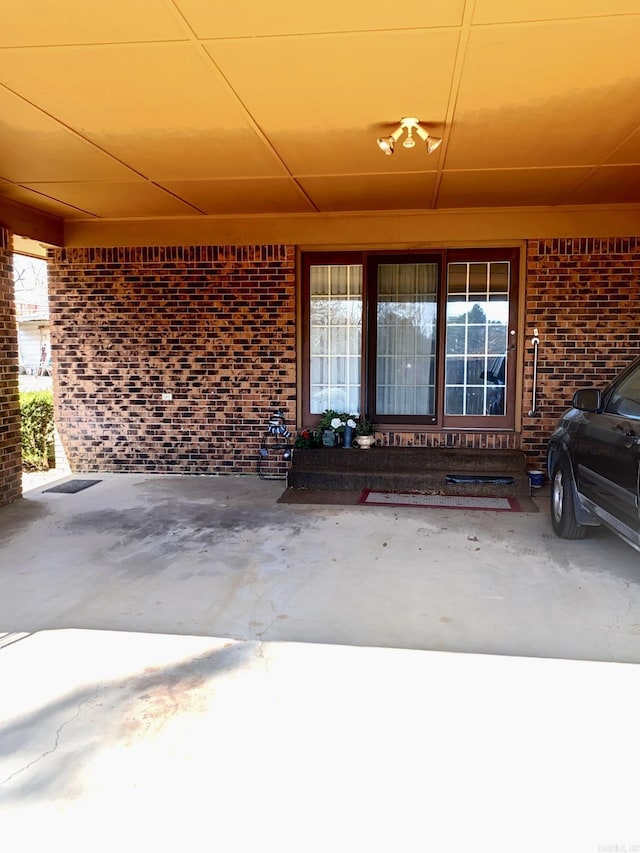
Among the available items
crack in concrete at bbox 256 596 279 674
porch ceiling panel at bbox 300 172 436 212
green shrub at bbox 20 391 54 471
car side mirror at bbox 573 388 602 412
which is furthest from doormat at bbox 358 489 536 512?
green shrub at bbox 20 391 54 471

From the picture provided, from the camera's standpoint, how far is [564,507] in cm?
470

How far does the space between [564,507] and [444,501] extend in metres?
1.48

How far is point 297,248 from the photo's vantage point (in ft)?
23.0

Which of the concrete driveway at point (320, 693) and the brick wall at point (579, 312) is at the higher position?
the brick wall at point (579, 312)

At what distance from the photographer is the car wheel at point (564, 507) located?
4617 mm

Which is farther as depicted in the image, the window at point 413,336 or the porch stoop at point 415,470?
the window at point 413,336

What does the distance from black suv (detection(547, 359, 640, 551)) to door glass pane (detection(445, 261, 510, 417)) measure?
1915 mm

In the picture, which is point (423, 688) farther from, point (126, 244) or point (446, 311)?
point (126, 244)

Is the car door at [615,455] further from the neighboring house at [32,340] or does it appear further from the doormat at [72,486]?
the neighboring house at [32,340]

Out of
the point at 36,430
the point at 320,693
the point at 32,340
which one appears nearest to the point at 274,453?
the point at 36,430

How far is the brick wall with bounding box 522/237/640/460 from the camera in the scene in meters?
6.55

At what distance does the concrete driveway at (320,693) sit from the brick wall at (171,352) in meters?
2.58

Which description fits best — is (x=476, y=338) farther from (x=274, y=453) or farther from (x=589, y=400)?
(x=589, y=400)

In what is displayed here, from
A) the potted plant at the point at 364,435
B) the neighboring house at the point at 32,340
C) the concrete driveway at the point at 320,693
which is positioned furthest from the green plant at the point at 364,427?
the neighboring house at the point at 32,340
